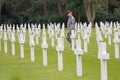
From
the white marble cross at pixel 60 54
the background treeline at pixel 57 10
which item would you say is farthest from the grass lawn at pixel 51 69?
the background treeline at pixel 57 10

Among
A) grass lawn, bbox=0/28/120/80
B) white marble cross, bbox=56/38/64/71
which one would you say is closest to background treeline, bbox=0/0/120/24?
grass lawn, bbox=0/28/120/80

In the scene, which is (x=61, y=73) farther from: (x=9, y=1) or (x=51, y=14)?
(x=51, y=14)

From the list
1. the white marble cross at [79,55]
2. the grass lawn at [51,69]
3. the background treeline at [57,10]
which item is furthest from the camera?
the background treeline at [57,10]

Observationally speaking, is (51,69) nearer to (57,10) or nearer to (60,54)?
(60,54)

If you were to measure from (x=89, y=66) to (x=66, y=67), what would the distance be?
33.6 inches

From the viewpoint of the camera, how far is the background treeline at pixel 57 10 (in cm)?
5978

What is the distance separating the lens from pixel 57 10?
71.3 m

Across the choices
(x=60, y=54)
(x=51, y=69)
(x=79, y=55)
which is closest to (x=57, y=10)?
(x=51, y=69)

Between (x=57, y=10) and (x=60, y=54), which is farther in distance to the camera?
(x=57, y=10)

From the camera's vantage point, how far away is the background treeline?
59781mm

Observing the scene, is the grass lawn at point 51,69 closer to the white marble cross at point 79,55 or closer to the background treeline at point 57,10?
the white marble cross at point 79,55

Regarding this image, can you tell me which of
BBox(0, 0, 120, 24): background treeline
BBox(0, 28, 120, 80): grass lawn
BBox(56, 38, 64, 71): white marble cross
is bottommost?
BBox(0, 28, 120, 80): grass lawn

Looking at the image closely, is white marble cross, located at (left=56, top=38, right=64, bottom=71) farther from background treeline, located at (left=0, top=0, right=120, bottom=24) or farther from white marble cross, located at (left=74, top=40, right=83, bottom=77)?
background treeline, located at (left=0, top=0, right=120, bottom=24)

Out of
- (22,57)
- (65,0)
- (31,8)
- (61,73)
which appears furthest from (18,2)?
(61,73)
